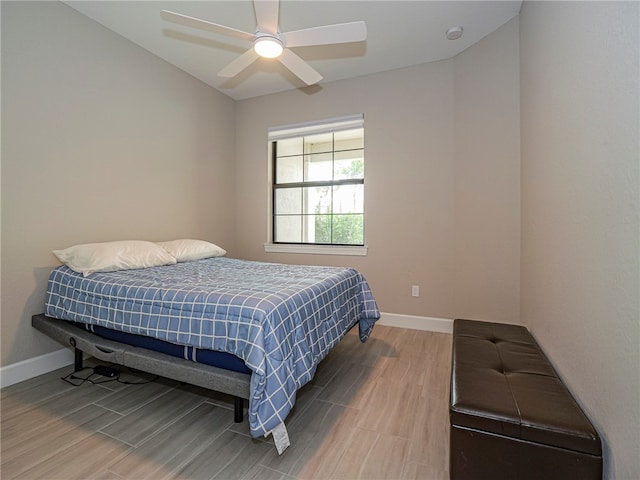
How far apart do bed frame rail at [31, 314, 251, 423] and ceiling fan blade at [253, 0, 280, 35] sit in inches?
77.7

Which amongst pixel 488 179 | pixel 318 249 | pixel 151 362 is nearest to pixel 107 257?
pixel 151 362

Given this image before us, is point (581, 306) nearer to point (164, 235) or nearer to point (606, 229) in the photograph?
point (606, 229)

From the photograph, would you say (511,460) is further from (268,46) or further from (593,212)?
(268,46)

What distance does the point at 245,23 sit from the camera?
2525 millimetres

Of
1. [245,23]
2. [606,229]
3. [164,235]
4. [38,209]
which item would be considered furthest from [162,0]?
[606,229]

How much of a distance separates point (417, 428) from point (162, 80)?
3688 millimetres

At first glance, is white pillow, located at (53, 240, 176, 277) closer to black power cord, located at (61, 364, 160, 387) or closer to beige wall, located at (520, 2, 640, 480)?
black power cord, located at (61, 364, 160, 387)

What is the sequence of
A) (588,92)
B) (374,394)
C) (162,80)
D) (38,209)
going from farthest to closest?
1. (162,80)
2. (38,209)
3. (374,394)
4. (588,92)

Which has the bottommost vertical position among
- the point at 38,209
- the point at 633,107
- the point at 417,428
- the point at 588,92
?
the point at 417,428

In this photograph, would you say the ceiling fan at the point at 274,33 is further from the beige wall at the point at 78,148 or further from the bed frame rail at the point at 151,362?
the bed frame rail at the point at 151,362

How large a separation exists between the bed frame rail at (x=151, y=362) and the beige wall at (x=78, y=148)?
14.4 inches

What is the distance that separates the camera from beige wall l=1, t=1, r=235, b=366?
2.07m

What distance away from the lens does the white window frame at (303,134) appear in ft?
11.3

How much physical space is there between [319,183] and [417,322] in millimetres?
1973
